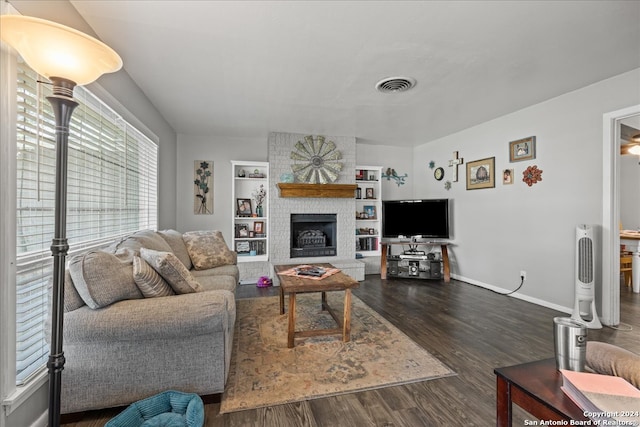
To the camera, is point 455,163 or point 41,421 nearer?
point 41,421

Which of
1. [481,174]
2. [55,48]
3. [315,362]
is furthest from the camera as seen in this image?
[481,174]

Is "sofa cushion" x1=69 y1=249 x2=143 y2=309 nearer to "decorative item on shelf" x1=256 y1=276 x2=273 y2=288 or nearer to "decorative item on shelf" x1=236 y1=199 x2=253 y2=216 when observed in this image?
"decorative item on shelf" x1=256 y1=276 x2=273 y2=288

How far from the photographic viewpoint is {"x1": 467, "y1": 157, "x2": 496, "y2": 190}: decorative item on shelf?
4.07 meters

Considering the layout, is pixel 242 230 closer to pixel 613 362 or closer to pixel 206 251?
pixel 206 251

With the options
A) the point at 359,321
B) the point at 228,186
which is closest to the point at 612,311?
the point at 359,321

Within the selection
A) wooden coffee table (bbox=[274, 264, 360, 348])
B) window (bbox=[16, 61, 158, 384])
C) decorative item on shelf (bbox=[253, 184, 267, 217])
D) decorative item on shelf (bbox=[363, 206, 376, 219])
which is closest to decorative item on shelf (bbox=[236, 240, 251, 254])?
decorative item on shelf (bbox=[253, 184, 267, 217])

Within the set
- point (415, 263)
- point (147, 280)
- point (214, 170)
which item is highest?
point (214, 170)

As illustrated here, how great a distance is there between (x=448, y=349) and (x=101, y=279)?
250 centimetres

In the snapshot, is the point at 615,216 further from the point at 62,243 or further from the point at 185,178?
the point at 185,178

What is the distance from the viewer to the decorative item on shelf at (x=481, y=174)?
13.3 feet

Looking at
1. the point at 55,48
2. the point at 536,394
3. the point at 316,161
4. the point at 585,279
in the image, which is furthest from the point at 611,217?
the point at 55,48

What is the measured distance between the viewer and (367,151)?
5543 millimetres

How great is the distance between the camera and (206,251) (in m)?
3.33

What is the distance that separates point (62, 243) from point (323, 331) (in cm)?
188
